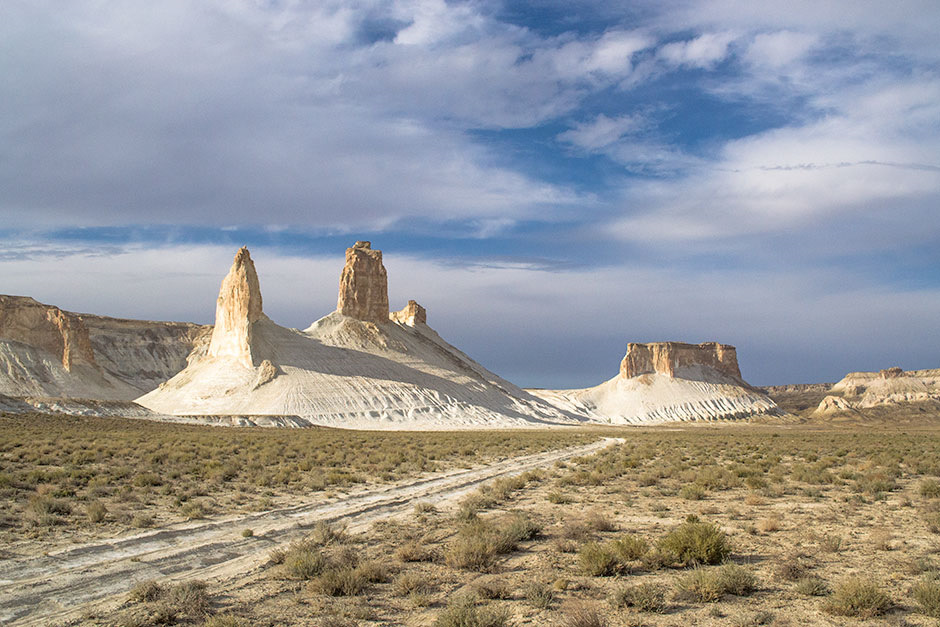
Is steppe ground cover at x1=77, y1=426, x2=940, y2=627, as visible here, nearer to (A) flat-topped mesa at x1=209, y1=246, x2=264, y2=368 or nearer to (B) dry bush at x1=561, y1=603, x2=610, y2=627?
(B) dry bush at x1=561, y1=603, x2=610, y2=627

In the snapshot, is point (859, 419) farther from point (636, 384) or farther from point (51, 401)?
point (51, 401)

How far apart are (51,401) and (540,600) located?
56424 millimetres

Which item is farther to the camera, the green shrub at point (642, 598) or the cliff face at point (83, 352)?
the cliff face at point (83, 352)

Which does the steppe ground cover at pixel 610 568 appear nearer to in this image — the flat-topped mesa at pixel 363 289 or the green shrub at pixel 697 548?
the green shrub at pixel 697 548

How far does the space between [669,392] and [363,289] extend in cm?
5975

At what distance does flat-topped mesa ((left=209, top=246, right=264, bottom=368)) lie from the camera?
77.2 meters

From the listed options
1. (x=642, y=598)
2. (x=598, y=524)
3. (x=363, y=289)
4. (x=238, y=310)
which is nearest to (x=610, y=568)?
(x=642, y=598)

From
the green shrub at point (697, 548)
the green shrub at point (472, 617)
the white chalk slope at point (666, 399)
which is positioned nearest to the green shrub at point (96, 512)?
the green shrub at point (472, 617)

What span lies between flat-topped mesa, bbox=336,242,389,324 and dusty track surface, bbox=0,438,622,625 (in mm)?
82323

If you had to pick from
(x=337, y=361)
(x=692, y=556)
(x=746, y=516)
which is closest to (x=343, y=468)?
(x=746, y=516)

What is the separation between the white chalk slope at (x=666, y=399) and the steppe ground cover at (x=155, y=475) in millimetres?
84122

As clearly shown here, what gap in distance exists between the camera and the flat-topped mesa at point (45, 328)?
90250 millimetres

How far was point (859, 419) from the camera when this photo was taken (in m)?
108

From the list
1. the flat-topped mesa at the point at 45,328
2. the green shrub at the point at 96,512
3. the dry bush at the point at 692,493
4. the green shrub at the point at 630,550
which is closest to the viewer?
the green shrub at the point at 630,550
